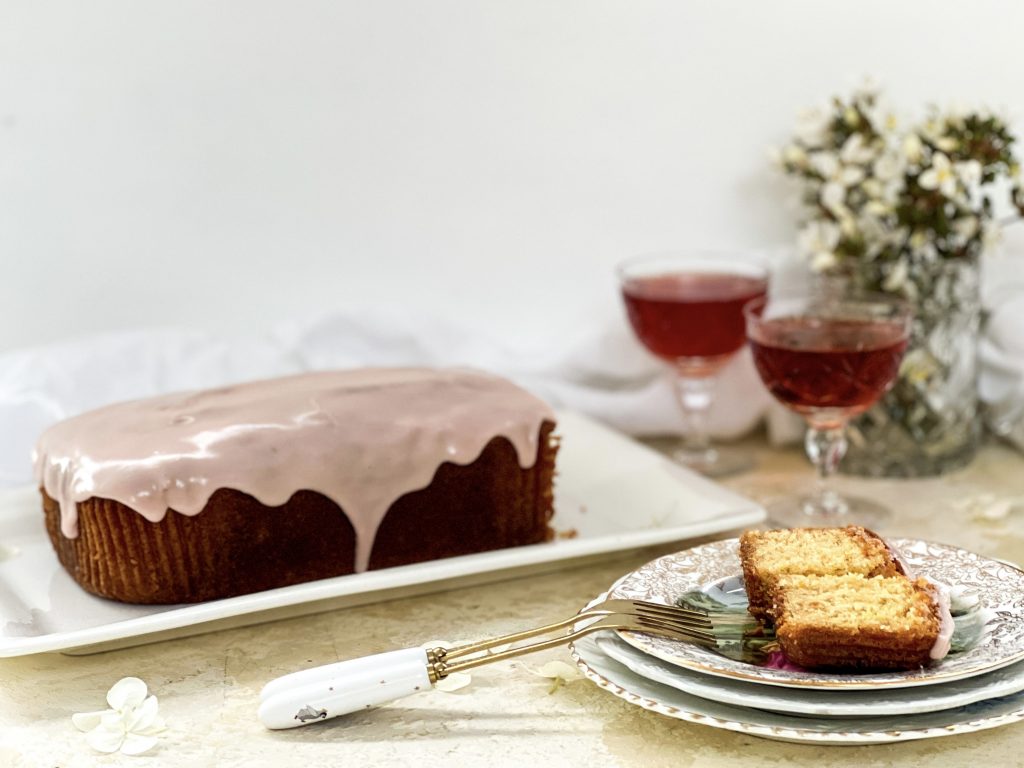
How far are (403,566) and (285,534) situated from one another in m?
0.12

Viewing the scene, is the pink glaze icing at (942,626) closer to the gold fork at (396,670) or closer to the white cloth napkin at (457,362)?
the gold fork at (396,670)

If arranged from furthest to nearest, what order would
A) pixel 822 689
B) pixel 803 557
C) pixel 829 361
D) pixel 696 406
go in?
pixel 696 406
pixel 829 361
pixel 803 557
pixel 822 689

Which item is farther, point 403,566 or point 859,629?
point 403,566

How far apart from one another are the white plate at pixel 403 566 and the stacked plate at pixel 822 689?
10.5 inches

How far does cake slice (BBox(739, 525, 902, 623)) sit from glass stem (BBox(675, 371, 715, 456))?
638mm

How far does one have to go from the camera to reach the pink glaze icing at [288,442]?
3.90 ft

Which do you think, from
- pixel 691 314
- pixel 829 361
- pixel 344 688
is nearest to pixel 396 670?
pixel 344 688

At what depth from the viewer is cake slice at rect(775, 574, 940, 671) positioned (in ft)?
3.10

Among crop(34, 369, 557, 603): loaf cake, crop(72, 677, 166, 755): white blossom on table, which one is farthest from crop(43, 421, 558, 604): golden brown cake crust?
crop(72, 677, 166, 755): white blossom on table

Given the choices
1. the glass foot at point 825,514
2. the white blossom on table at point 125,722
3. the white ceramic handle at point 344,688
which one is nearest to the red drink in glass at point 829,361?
the glass foot at point 825,514

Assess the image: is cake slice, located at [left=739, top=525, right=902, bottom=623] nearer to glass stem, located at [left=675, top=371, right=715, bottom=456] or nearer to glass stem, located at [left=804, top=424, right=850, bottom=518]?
glass stem, located at [left=804, top=424, right=850, bottom=518]

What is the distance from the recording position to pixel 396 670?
982mm

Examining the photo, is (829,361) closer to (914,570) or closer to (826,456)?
(826,456)

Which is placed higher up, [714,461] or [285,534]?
[285,534]
